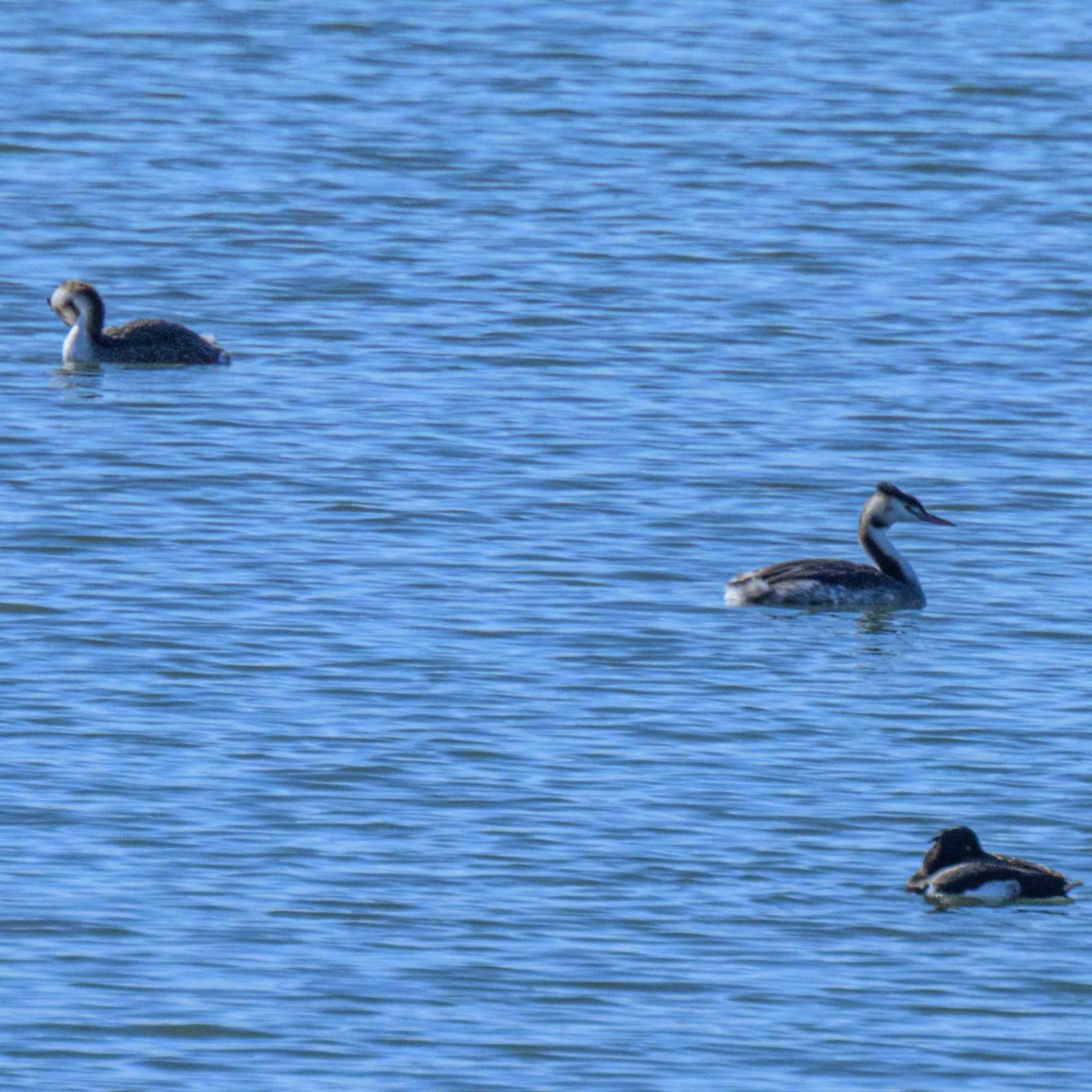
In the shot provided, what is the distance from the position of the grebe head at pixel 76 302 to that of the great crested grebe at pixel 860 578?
754 cm

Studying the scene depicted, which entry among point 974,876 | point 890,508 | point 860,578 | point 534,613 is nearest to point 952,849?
point 974,876

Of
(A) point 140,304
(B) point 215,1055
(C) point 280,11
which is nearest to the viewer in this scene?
(B) point 215,1055

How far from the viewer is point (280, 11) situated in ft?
155

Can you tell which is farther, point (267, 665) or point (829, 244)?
point (829, 244)

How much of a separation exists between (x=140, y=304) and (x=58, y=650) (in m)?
11.2

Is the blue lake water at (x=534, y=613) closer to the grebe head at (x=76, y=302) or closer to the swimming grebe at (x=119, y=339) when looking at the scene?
the swimming grebe at (x=119, y=339)

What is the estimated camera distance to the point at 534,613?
677 inches

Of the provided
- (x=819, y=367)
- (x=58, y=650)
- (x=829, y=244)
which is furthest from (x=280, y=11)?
(x=58, y=650)

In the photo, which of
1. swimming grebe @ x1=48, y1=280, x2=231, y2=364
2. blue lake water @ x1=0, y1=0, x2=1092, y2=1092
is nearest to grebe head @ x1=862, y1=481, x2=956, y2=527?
blue lake water @ x1=0, y1=0, x2=1092, y2=1092

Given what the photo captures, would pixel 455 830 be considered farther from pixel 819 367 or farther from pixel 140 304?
pixel 140 304

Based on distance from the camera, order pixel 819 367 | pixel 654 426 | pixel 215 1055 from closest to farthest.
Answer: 1. pixel 215 1055
2. pixel 654 426
3. pixel 819 367

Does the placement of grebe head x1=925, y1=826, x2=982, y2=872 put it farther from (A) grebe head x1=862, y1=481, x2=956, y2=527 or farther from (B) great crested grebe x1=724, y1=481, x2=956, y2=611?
(A) grebe head x1=862, y1=481, x2=956, y2=527

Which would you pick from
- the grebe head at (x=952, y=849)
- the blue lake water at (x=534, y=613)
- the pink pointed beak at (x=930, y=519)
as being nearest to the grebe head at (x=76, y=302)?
the blue lake water at (x=534, y=613)

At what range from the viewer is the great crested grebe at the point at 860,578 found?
1742 cm
